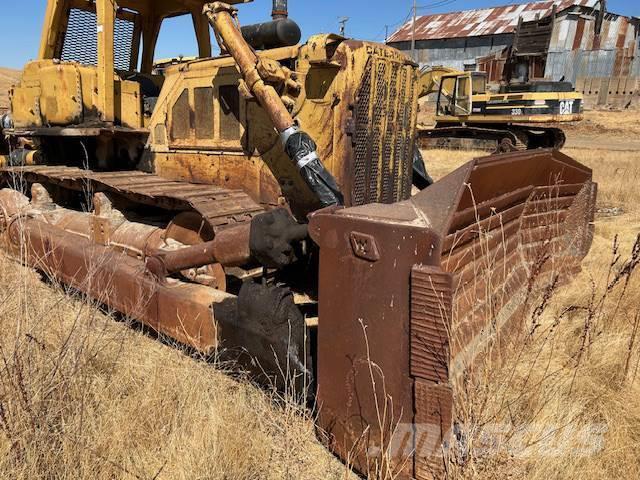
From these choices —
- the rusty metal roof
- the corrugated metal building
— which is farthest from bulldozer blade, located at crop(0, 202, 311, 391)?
the rusty metal roof

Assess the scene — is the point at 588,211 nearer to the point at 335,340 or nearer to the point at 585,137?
the point at 335,340

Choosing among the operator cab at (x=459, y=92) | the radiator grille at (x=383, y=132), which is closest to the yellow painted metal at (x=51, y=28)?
the radiator grille at (x=383, y=132)

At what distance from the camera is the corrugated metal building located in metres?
31.3

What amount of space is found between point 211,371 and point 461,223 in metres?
1.65

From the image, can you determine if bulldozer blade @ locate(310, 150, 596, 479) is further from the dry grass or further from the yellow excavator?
the dry grass

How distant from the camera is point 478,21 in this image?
37875mm

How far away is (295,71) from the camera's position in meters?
3.89

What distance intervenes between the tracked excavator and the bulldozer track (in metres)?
0.02

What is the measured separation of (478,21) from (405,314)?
134ft

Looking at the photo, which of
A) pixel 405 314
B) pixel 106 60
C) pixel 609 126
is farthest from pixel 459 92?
pixel 405 314

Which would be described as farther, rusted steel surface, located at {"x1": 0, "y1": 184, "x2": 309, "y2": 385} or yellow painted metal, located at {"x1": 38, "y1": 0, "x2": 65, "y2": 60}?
yellow painted metal, located at {"x1": 38, "y1": 0, "x2": 65, "y2": 60}

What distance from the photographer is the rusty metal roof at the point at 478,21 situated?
34.8m

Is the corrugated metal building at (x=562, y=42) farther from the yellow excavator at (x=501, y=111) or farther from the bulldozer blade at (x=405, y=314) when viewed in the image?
the bulldozer blade at (x=405, y=314)

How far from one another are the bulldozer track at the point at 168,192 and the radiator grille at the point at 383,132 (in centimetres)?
89
